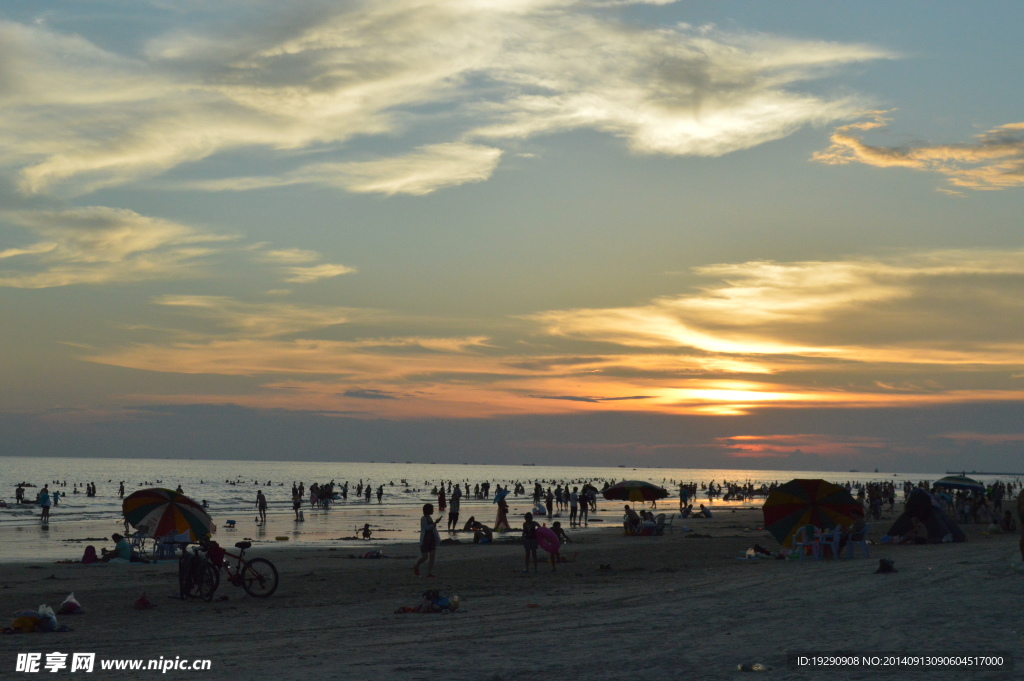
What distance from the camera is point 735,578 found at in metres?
16.9

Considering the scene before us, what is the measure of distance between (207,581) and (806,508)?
46.0ft

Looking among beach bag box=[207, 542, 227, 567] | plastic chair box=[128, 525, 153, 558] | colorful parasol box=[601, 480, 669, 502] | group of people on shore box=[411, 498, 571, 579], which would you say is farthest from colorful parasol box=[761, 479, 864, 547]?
plastic chair box=[128, 525, 153, 558]

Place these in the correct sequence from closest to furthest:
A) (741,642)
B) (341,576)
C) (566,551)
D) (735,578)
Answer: (741,642) → (735,578) → (341,576) → (566,551)

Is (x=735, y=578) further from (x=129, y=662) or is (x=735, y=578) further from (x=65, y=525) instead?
(x=65, y=525)

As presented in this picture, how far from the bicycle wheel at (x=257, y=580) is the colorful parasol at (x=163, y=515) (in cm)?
377

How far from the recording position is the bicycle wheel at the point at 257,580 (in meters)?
16.6

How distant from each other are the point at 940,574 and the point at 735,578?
396cm

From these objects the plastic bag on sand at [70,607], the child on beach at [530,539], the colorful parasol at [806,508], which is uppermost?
the colorful parasol at [806,508]

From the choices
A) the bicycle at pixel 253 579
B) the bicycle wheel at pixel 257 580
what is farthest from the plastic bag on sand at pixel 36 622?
the bicycle wheel at pixel 257 580

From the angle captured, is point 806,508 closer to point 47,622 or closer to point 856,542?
point 856,542

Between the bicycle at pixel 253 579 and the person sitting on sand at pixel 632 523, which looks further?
the person sitting on sand at pixel 632 523

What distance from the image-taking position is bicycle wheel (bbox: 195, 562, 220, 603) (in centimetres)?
1617

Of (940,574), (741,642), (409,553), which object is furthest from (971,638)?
(409,553)

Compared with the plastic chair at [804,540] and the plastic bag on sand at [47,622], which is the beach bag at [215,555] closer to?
the plastic bag on sand at [47,622]
